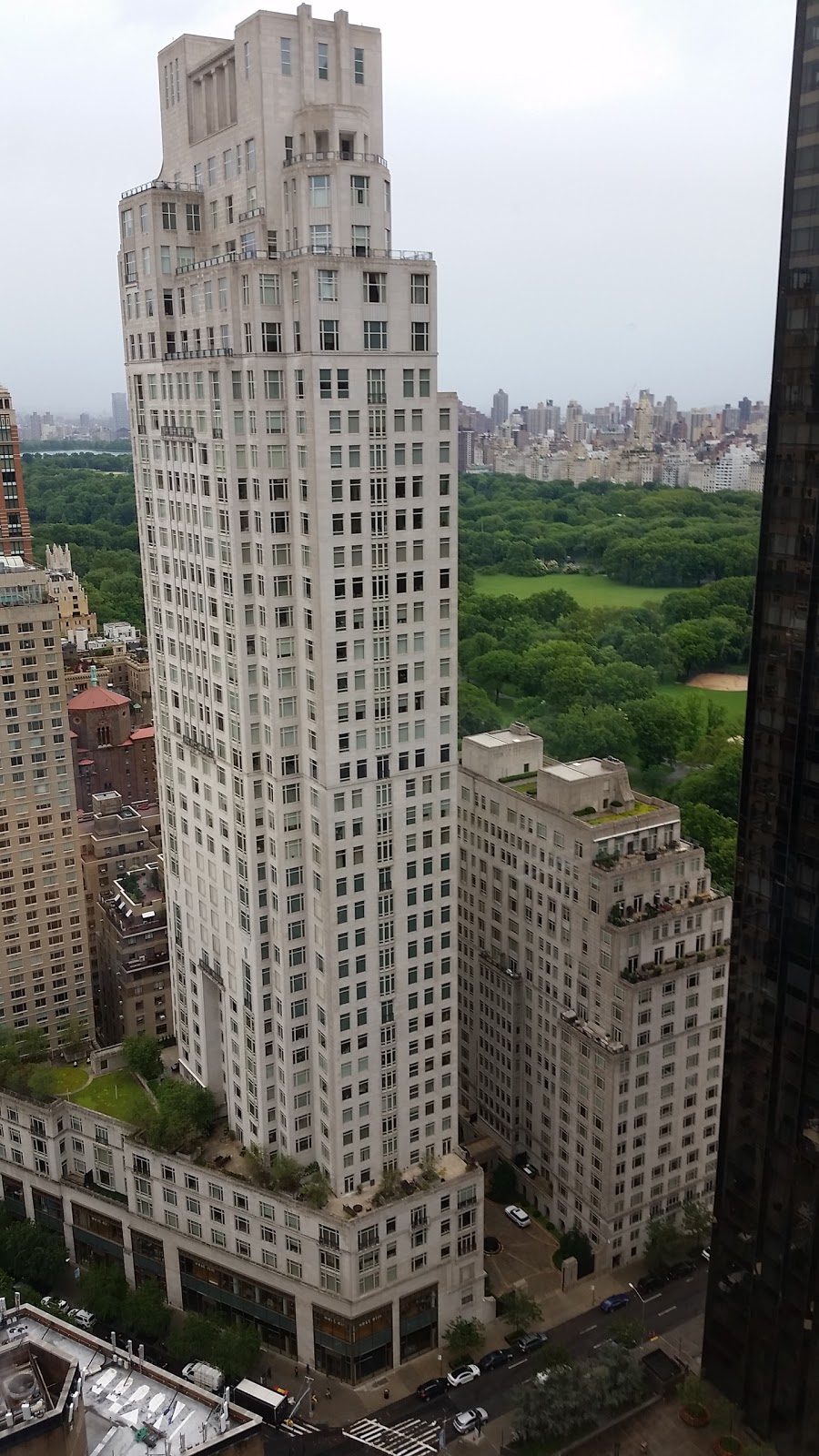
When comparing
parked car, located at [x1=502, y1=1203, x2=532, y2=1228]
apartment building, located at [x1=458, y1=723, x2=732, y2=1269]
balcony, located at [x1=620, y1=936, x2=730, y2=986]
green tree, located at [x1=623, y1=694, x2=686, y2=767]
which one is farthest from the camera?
green tree, located at [x1=623, y1=694, x2=686, y2=767]

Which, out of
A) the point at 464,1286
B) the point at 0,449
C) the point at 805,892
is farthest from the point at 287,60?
the point at 0,449

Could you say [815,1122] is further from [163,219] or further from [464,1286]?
[163,219]

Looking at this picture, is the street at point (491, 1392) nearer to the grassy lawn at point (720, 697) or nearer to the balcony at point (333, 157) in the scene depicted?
the balcony at point (333, 157)

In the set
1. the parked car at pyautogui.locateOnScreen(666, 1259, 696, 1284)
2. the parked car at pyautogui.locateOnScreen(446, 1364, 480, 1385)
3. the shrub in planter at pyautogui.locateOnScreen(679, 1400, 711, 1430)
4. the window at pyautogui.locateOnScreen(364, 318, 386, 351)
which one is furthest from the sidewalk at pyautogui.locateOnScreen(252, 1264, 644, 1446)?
the window at pyautogui.locateOnScreen(364, 318, 386, 351)

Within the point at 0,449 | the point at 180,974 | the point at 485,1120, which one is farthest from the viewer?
the point at 0,449

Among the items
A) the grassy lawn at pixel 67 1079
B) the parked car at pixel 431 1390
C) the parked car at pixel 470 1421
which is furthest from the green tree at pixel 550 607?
the parked car at pixel 470 1421

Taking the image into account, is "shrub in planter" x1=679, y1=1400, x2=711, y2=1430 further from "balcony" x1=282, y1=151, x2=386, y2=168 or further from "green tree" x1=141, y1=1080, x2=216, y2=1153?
"balcony" x1=282, y1=151, x2=386, y2=168
